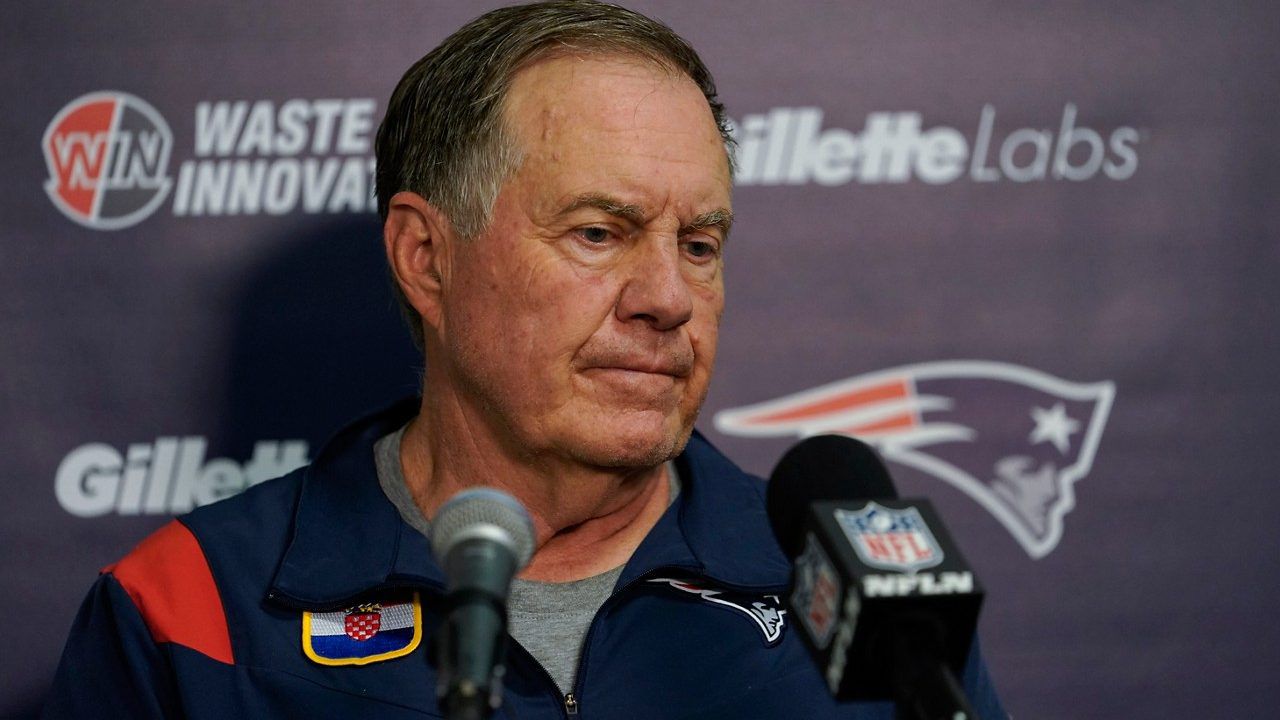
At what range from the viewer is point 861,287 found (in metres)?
2.76

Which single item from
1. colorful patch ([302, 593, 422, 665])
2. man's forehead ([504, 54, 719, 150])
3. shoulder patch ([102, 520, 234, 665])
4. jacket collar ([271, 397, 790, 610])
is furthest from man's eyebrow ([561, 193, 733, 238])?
shoulder patch ([102, 520, 234, 665])

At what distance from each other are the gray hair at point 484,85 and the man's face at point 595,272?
34 mm

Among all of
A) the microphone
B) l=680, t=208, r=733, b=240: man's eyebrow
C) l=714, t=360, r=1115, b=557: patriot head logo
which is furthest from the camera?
l=714, t=360, r=1115, b=557: patriot head logo

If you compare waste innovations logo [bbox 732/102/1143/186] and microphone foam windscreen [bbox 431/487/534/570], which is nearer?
microphone foam windscreen [bbox 431/487/534/570]

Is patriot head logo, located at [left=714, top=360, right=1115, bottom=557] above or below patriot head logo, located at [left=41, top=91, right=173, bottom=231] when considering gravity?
below

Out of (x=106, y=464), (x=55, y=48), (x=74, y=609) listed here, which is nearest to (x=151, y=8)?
(x=55, y=48)

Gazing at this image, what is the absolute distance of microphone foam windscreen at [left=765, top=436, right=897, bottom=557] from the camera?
153 centimetres

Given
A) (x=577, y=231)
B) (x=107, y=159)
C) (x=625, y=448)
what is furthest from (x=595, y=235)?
(x=107, y=159)

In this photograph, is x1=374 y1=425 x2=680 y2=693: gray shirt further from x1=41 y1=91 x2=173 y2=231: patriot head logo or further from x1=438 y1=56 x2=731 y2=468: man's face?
x1=41 y1=91 x2=173 y2=231: patriot head logo

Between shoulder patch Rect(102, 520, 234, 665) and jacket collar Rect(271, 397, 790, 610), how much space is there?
0.34 ft

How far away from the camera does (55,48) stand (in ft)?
8.62

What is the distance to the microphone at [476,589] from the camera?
103cm

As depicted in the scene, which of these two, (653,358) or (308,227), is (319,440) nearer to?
(308,227)

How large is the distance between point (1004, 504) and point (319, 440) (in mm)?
1365
